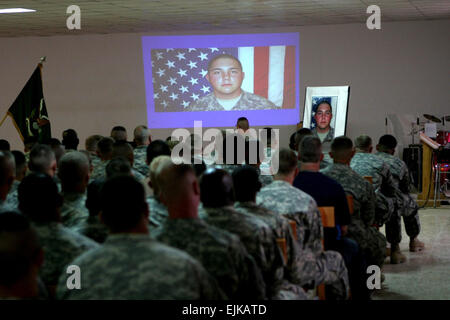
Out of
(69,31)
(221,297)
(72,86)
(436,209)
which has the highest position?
(69,31)

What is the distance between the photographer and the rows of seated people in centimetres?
237

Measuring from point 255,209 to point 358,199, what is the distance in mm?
2164

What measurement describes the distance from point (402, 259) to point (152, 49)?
789cm

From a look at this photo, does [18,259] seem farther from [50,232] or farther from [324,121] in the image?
[324,121]

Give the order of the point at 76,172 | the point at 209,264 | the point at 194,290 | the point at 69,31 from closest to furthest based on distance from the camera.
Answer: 1. the point at 194,290
2. the point at 209,264
3. the point at 76,172
4. the point at 69,31

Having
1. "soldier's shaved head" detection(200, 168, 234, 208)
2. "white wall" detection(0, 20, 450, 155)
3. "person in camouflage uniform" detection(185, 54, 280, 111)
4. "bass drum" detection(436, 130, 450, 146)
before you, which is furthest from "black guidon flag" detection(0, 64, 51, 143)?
"bass drum" detection(436, 130, 450, 146)

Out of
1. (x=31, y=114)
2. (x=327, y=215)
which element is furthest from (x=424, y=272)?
(x=31, y=114)

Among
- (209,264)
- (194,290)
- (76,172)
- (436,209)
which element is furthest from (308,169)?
(436,209)

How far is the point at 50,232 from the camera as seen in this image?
3.10 metres

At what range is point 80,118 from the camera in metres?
14.5

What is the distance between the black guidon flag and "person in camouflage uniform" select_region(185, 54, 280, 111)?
16.1 feet

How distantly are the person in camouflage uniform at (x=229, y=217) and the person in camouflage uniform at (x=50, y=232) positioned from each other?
1.94 ft

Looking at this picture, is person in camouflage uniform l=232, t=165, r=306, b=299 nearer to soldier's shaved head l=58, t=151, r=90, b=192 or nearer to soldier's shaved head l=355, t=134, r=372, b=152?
soldier's shaved head l=58, t=151, r=90, b=192

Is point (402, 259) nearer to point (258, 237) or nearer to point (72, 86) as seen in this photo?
point (258, 237)
